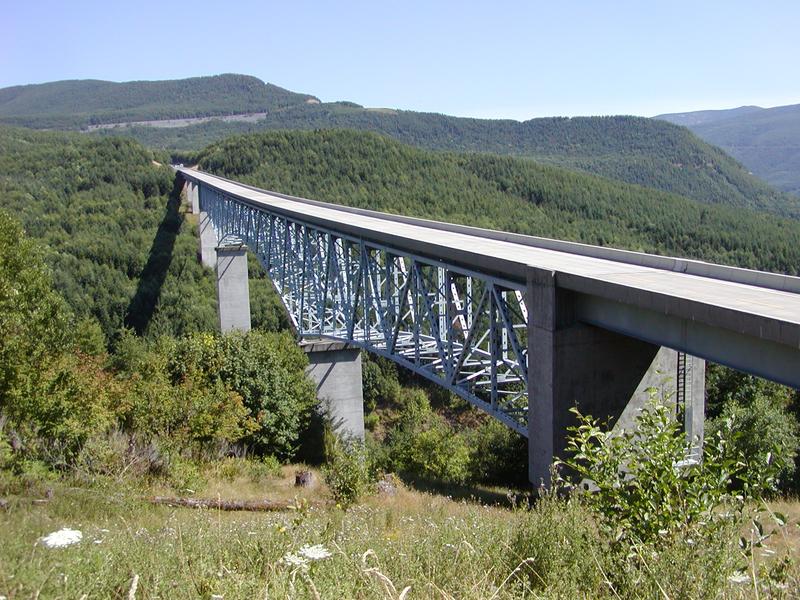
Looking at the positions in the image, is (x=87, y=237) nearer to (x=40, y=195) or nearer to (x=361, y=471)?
(x=40, y=195)

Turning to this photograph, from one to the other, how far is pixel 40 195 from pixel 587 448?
78.4 meters

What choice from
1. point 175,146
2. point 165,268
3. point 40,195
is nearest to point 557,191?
point 165,268

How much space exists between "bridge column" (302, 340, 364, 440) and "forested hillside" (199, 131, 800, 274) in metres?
41.1

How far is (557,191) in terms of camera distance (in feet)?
279

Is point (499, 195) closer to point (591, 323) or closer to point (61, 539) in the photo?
point (591, 323)

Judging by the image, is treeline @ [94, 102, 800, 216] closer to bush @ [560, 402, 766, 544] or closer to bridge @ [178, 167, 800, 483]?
bridge @ [178, 167, 800, 483]

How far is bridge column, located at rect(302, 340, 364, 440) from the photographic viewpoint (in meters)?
27.4

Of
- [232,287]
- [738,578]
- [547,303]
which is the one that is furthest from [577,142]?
[738,578]

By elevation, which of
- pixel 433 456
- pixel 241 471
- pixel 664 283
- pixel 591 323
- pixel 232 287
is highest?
pixel 664 283

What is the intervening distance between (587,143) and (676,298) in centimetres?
15928

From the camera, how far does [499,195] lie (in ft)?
269

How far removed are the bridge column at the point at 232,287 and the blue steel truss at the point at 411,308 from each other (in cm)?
204

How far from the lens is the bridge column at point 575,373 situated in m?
12.7

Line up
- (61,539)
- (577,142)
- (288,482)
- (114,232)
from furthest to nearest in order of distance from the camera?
(577,142) < (114,232) < (288,482) < (61,539)
